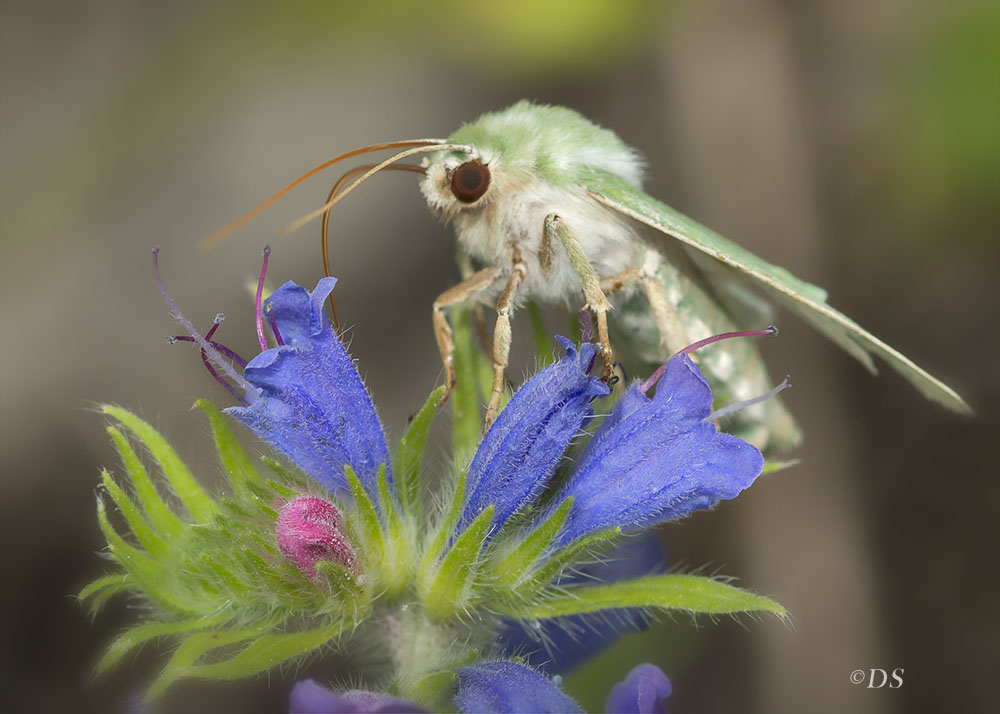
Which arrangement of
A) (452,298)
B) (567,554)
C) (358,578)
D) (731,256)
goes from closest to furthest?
(567,554)
(358,578)
(731,256)
(452,298)

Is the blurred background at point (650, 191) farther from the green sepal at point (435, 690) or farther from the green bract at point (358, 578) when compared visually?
the green sepal at point (435, 690)

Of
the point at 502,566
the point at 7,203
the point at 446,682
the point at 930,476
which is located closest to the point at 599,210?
the point at 502,566

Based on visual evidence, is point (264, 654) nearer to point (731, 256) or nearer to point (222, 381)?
point (222, 381)

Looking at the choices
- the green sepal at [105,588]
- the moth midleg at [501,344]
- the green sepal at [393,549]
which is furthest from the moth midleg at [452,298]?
the green sepal at [105,588]

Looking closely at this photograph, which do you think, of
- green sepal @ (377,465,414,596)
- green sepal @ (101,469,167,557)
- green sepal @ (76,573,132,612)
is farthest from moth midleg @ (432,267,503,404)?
green sepal @ (76,573,132,612)

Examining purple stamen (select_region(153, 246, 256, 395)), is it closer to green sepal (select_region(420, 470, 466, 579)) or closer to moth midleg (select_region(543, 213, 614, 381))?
green sepal (select_region(420, 470, 466, 579))

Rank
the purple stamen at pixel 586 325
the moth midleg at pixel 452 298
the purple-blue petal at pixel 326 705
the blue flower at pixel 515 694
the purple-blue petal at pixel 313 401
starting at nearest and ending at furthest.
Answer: the purple-blue petal at pixel 326 705, the blue flower at pixel 515 694, the purple-blue petal at pixel 313 401, the purple stamen at pixel 586 325, the moth midleg at pixel 452 298

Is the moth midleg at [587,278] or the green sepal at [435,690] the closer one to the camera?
the green sepal at [435,690]

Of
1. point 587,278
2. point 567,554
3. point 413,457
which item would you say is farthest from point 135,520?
point 587,278
